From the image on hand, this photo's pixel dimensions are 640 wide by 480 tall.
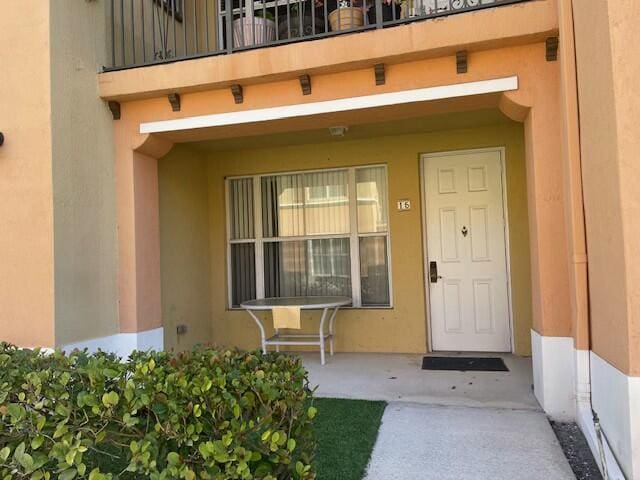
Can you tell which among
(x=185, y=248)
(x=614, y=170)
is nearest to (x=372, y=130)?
(x=185, y=248)

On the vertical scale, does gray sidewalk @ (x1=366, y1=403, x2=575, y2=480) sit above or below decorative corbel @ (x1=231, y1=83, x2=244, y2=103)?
below

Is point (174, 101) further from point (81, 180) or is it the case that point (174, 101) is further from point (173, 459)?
point (173, 459)

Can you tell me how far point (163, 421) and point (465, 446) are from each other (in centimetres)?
205

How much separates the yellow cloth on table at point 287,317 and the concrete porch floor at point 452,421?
55 centimetres

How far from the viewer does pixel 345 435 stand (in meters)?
3.16

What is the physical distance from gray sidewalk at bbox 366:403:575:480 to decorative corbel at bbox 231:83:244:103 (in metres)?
2.88

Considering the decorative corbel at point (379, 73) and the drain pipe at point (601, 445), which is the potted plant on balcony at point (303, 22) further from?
the drain pipe at point (601, 445)

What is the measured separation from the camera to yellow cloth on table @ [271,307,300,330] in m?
4.84

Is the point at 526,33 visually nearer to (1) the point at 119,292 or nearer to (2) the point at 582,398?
(2) the point at 582,398

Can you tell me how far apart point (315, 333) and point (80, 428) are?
402cm

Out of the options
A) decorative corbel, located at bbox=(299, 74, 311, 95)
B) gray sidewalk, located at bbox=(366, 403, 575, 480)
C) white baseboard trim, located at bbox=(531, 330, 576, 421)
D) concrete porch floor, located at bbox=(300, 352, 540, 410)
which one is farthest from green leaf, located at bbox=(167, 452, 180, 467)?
decorative corbel, located at bbox=(299, 74, 311, 95)

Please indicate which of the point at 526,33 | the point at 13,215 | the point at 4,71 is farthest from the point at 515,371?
the point at 4,71

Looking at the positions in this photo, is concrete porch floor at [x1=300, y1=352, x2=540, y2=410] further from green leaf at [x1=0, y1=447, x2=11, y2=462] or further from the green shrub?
green leaf at [x1=0, y1=447, x2=11, y2=462]

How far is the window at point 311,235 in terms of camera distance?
575 centimetres
